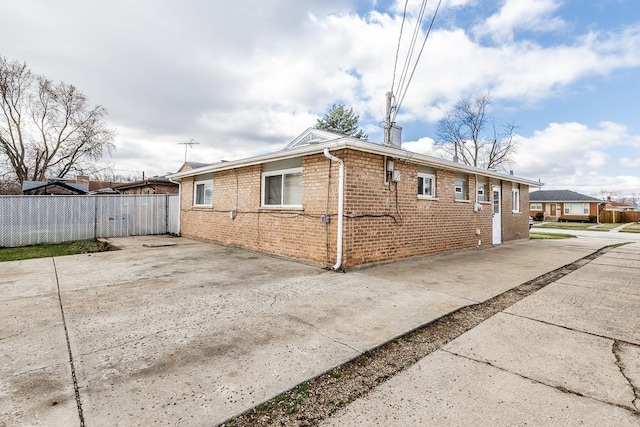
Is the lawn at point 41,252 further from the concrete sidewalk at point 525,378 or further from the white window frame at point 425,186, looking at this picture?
the concrete sidewalk at point 525,378

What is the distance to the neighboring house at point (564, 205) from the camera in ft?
122

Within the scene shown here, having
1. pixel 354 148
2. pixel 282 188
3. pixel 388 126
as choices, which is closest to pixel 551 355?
pixel 354 148

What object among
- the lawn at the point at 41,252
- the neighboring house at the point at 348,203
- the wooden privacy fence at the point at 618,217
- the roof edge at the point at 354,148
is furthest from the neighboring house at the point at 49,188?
the wooden privacy fence at the point at 618,217

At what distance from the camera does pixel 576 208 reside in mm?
38094

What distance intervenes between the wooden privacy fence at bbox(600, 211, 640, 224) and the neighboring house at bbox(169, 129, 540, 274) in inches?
1431

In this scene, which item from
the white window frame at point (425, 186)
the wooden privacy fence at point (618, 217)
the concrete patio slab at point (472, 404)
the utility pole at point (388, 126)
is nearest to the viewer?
the concrete patio slab at point (472, 404)

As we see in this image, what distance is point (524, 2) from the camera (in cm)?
740

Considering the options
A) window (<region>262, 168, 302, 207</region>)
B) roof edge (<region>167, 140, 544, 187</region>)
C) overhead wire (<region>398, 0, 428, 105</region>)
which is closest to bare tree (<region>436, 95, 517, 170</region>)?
roof edge (<region>167, 140, 544, 187</region>)

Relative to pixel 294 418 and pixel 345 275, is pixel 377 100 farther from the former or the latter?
pixel 294 418

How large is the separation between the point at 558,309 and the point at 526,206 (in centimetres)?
1209

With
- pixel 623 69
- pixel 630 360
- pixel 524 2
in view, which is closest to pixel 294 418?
pixel 630 360

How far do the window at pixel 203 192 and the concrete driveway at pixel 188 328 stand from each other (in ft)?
16.7

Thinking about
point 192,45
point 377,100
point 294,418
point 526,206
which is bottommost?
point 294,418

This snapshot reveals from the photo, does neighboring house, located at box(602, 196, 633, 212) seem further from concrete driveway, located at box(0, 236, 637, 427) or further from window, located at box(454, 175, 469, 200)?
concrete driveway, located at box(0, 236, 637, 427)
